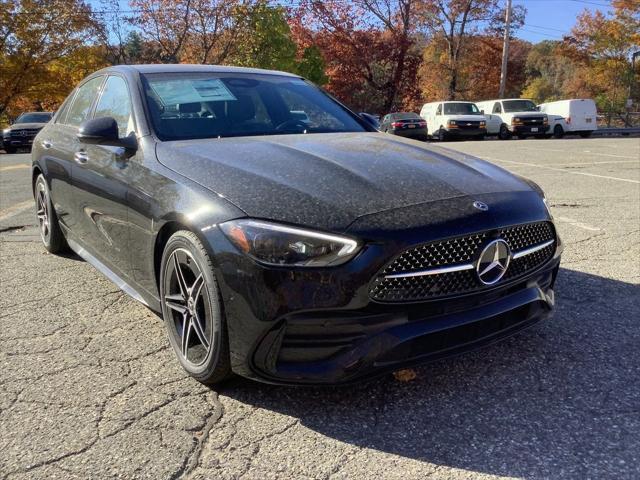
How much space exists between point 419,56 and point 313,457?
40.3m

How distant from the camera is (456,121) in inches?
984

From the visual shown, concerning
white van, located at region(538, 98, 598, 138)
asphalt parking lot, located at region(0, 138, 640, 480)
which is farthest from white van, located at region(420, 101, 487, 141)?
asphalt parking lot, located at region(0, 138, 640, 480)

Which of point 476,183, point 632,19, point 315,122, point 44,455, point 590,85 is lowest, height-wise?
point 44,455

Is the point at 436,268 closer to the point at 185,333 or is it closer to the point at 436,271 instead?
the point at 436,271

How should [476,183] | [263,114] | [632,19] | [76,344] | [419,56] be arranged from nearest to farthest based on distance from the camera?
[476,183]
[76,344]
[263,114]
[632,19]
[419,56]

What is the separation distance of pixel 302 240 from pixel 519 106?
26.5 meters

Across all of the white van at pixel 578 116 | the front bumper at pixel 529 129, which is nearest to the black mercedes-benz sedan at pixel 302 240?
the front bumper at pixel 529 129

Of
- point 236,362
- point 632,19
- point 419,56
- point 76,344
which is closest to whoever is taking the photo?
point 236,362

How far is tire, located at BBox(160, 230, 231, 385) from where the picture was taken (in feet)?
8.06

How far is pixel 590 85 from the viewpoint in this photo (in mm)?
40094

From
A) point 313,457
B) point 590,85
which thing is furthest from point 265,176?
point 590,85

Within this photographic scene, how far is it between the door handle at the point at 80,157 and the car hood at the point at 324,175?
952 mm

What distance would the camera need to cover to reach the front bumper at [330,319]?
2.24 m

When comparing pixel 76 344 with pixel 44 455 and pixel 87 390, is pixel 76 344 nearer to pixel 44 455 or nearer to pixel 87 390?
pixel 87 390
